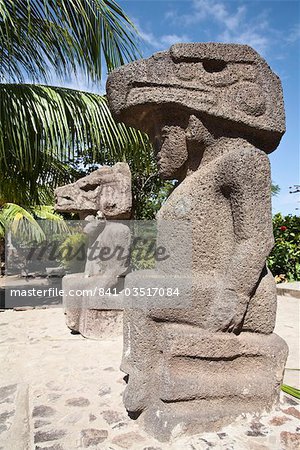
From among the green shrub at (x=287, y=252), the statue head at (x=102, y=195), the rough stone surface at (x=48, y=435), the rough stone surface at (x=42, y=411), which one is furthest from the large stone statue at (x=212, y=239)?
the green shrub at (x=287, y=252)

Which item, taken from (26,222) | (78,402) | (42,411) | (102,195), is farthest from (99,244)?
(26,222)

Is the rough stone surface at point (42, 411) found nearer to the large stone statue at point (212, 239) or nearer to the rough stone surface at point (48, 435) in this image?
the rough stone surface at point (48, 435)

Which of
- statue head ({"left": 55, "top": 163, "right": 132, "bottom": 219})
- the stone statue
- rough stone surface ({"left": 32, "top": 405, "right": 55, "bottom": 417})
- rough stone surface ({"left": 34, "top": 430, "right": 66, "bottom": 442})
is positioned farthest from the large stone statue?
statue head ({"left": 55, "top": 163, "right": 132, "bottom": 219})

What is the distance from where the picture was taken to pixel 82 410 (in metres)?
2.13

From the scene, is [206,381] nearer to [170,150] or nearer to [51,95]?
[170,150]

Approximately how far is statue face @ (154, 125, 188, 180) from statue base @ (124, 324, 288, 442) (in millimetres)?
942

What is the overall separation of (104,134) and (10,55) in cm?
158

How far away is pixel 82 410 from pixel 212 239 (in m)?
1.26

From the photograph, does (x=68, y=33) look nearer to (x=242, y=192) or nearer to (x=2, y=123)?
(x=2, y=123)

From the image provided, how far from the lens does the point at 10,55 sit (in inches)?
176

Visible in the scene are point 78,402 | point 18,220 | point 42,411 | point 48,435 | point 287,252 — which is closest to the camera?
point 48,435

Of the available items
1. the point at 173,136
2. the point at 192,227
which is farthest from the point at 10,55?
the point at 192,227

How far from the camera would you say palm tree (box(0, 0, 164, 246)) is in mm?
4188

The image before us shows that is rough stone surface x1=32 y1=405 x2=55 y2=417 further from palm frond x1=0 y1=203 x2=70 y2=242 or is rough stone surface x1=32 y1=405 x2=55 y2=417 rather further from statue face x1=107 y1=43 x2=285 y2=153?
palm frond x1=0 y1=203 x2=70 y2=242
